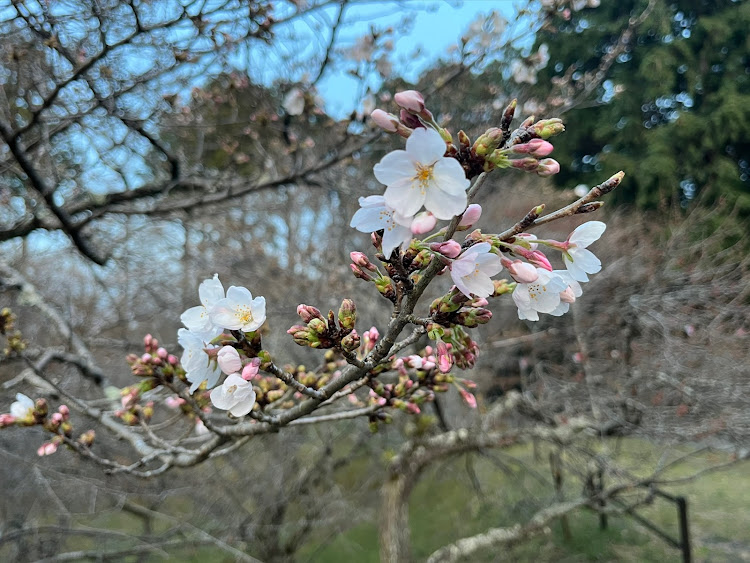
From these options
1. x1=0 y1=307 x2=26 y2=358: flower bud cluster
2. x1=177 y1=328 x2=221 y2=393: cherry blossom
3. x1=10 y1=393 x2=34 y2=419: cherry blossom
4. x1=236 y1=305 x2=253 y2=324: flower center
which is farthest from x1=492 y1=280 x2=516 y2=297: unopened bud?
x1=0 y1=307 x2=26 y2=358: flower bud cluster

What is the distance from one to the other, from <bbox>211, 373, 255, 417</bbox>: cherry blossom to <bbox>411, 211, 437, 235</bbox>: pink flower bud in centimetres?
43

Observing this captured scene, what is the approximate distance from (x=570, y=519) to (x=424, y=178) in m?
7.14

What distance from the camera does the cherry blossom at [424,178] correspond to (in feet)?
2.19

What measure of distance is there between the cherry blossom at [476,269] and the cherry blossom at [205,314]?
428mm

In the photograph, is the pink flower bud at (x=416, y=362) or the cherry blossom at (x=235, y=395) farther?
the pink flower bud at (x=416, y=362)

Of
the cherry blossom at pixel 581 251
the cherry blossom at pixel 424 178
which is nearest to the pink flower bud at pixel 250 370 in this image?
the cherry blossom at pixel 424 178

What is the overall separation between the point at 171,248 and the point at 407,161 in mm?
6974

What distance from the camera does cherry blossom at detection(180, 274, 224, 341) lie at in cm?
85

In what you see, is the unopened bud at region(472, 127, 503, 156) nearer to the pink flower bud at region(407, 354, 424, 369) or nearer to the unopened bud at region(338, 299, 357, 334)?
the unopened bud at region(338, 299, 357, 334)

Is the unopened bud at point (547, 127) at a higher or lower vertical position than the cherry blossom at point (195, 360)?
higher

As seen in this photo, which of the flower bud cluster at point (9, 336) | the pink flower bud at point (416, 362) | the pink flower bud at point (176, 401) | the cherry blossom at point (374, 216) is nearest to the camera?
the cherry blossom at point (374, 216)

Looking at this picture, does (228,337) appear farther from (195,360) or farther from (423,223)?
(423,223)

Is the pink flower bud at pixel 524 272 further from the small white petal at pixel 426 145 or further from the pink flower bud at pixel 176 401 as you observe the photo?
the pink flower bud at pixel 176 401

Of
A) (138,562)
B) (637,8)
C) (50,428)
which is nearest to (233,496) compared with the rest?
(138,562)
